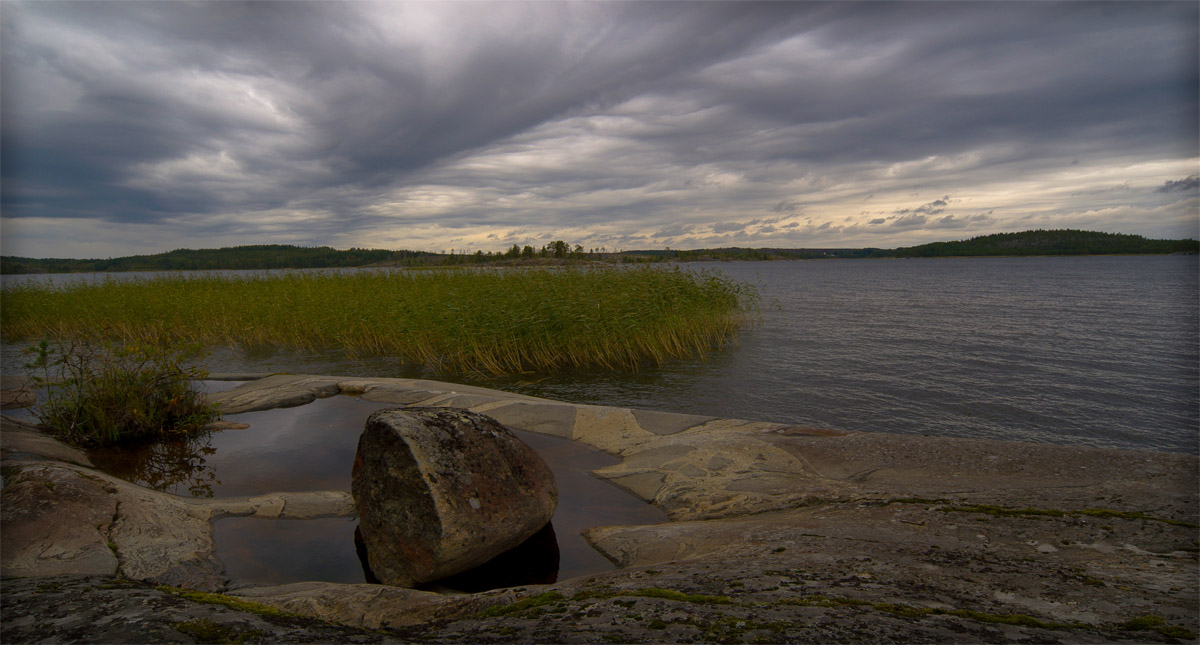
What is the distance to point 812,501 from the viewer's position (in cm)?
389

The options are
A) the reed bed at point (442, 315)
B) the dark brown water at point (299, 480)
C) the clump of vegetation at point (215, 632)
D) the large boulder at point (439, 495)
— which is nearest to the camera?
the clump of vegetation at point (215, 632)

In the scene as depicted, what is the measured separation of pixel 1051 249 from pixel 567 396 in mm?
136473

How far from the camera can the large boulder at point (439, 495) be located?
128 inches

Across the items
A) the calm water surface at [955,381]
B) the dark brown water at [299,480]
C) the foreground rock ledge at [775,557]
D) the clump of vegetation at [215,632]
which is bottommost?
the calm water surface at [955,381]

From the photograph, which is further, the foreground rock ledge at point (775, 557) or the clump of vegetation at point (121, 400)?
the clump of vegetation at point (121, 400)

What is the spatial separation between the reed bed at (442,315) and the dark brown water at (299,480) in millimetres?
5308

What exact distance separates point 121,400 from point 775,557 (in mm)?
6644

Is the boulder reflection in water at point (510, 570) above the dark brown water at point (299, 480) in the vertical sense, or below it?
below

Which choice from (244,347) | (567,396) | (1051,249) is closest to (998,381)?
(567,396)

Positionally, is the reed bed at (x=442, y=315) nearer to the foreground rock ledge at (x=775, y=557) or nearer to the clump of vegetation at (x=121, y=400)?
the clump of vegetation at (x=121, y=400)

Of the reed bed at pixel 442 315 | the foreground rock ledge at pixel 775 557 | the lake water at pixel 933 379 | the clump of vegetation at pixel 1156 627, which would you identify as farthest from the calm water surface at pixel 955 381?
the clump of vegetation at pixel 1156 627

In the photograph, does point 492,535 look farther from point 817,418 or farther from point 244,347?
point 244,347

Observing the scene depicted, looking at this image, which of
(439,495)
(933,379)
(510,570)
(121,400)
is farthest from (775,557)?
(933,379)

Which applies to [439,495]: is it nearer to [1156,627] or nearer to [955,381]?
[1156,627]
